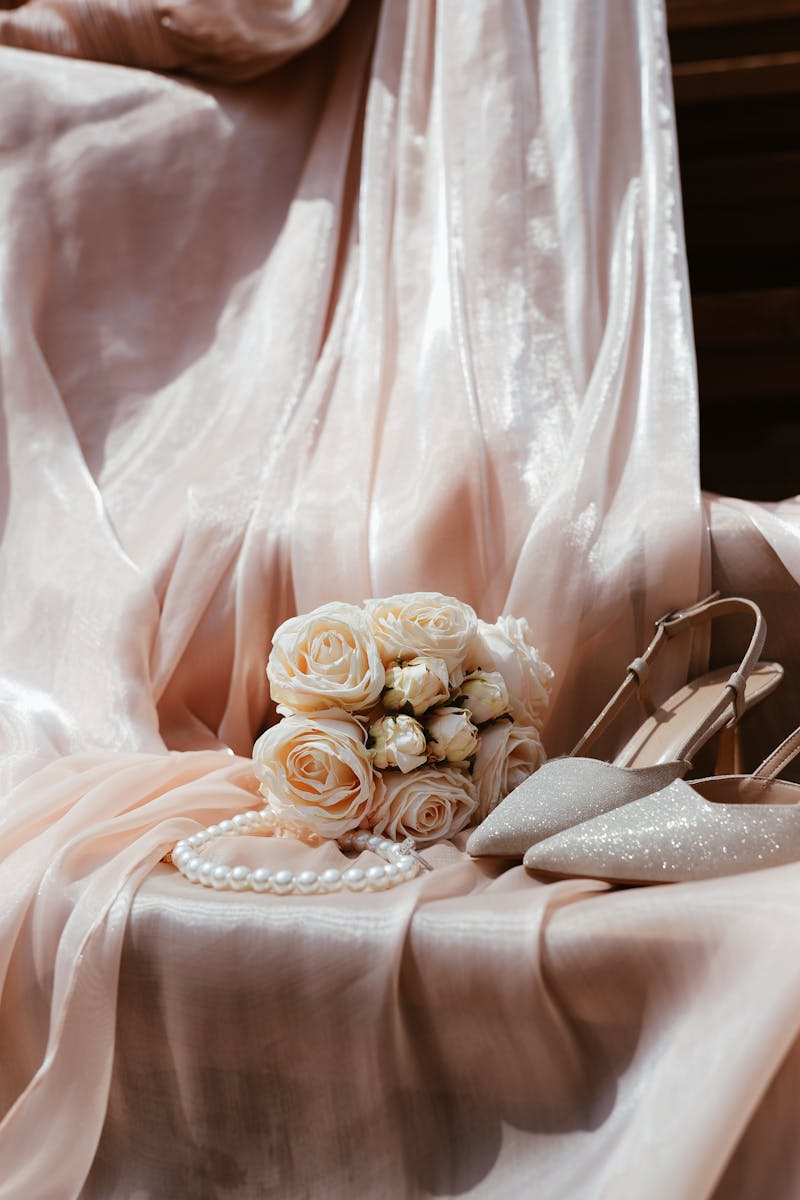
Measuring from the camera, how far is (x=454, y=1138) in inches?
25.4

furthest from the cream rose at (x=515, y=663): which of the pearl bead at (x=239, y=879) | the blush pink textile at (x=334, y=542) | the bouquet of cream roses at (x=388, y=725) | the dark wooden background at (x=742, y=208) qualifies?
the dark wooden background at (x=742, y=208)

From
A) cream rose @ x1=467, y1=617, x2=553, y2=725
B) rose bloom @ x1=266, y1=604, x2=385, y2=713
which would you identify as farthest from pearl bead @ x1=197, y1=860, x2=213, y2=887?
cream rose @ x1=467, y1=617, x2=553, y2=725

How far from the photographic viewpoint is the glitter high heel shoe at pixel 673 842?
0.67 meters

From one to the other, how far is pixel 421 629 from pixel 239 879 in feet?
0.68

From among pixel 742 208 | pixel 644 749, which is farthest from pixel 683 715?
pixel 742 208

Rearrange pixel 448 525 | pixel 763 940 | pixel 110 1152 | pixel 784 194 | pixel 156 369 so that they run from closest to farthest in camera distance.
A: 1. pixel 763 940
2. pixel 110 1152
3. pixel 448 525
4. pixel 156 369
5. pixel 784 194

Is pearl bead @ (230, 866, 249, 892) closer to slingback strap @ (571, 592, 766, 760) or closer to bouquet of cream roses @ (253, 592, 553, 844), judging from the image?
bouquet of cream roses @ (253, 592, 553, 844)

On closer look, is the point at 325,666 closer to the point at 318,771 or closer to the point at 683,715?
the point at 318,771

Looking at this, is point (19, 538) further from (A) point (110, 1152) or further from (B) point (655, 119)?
(B) point (655, 119)

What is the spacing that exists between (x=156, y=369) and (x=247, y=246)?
0.62 feet

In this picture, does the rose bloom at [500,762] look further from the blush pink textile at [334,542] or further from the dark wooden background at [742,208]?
the dark wooden background at [742,208]

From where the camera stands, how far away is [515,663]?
0.88m

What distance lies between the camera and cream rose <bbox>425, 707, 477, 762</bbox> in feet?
2.67

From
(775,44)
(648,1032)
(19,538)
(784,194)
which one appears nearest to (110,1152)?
(648,1032)
